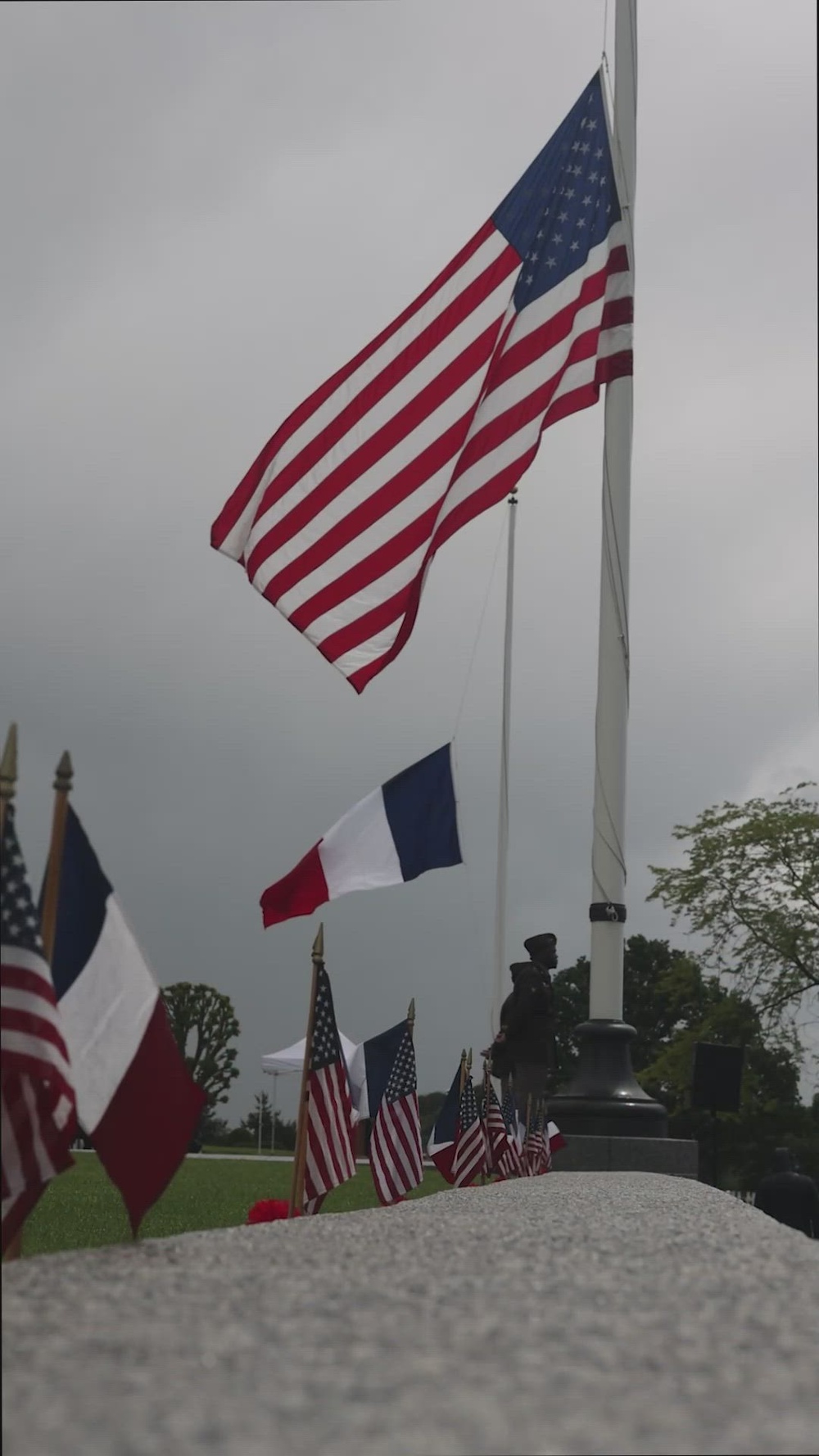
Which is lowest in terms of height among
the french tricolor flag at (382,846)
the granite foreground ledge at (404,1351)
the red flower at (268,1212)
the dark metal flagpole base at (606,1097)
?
the granite foreground ledge at (404,1351)

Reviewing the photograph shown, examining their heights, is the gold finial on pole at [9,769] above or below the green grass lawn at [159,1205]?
above

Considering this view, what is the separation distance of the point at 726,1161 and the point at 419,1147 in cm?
4036

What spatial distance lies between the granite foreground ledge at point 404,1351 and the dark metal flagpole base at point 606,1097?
10476 mm

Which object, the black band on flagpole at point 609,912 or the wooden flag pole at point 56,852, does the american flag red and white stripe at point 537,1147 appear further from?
the wooden flag pole at point 56,852

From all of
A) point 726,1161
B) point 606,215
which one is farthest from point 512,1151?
point 726,1161

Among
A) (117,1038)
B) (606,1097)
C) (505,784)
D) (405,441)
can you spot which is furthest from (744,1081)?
(117,1038)

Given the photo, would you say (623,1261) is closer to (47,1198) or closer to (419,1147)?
(419,1147)

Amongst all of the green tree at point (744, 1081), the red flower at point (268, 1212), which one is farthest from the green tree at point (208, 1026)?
the red flower at point (268, 1212)

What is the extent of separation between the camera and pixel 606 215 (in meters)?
13.4

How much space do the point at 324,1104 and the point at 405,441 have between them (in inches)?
193

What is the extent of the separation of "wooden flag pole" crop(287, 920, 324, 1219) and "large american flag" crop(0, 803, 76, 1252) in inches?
136

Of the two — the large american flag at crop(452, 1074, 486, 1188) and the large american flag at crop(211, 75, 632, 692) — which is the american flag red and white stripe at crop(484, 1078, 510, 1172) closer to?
the large american flag at crop(452, 1074, 486, 1188)

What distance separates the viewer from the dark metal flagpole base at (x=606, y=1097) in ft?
51.7

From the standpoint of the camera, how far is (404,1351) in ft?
12.0
